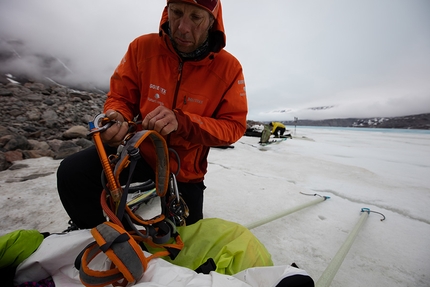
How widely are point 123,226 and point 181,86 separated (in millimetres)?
900

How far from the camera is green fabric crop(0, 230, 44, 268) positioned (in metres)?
0.76

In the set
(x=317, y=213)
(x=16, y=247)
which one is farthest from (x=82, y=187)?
(x=317, y=213)

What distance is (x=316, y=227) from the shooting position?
1.66 metres

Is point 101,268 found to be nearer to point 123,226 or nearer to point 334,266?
point 123,226

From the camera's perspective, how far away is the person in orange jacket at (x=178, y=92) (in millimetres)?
1135

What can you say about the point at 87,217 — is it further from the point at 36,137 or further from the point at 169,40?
the point at 36,137

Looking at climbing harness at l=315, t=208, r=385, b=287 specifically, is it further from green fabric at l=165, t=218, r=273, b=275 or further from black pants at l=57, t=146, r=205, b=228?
black pants at l=57, t=146, r=205, b=228

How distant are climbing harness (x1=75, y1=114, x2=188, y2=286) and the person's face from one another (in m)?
0.62

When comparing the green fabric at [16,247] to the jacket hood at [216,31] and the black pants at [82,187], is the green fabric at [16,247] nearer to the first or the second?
the black pants at [82,187]

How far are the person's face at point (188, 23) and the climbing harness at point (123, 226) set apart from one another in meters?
0.62

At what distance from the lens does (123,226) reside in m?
0.81

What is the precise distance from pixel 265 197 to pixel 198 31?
1.89 metres

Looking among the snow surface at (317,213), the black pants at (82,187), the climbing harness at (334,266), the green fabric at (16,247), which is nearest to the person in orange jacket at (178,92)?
the black pants at (82,187)

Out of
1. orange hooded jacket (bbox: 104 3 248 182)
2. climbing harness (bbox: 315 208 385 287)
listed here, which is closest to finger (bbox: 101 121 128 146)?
orange hooded jacket (bbox: 104 3 248 182)
